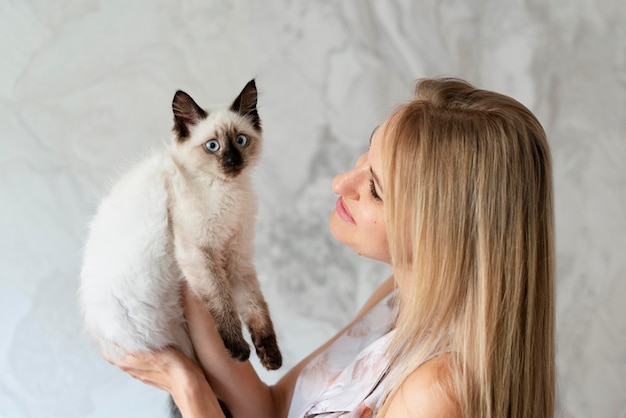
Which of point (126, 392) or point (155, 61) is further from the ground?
point (155, 61)

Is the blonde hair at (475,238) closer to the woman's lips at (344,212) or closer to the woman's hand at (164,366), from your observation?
the woman's lips at (344,212)

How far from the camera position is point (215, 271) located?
126 cm

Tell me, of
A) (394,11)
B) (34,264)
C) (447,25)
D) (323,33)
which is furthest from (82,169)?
(447,25)

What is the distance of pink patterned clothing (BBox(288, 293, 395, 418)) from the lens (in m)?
1.33

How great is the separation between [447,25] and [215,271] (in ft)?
4.41

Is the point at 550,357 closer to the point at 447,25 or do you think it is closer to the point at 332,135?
the point at 332,135

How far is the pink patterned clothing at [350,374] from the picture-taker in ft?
4.37

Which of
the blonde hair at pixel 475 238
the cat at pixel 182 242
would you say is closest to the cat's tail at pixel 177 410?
the cat at pixel 182 242

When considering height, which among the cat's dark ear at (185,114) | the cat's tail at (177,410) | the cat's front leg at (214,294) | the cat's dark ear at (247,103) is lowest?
the cat's tail at (177,410)

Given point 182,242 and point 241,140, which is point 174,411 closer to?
point 182,242

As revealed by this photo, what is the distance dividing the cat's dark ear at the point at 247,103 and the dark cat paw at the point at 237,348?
471 mm

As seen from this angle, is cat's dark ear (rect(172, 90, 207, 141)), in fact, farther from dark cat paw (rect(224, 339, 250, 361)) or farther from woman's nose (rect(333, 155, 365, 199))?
dark cat paw (rect(224, 339, 250, 361))

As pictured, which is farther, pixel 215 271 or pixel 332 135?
pixel 332 135

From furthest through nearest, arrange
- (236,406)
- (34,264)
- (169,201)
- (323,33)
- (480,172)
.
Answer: (323,33) < (34,264) < (236,406) < (169,201) < (480,172)
